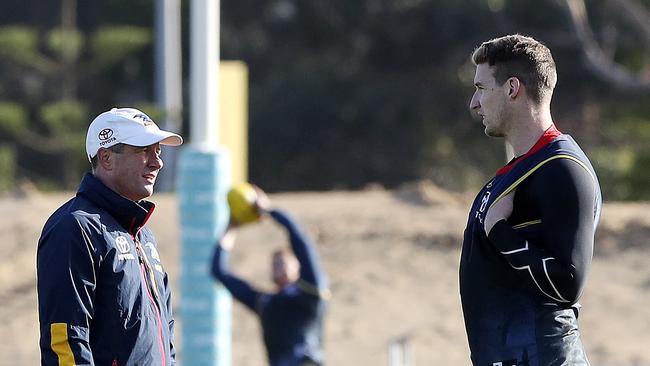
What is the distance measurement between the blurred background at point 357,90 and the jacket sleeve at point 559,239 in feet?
79.1

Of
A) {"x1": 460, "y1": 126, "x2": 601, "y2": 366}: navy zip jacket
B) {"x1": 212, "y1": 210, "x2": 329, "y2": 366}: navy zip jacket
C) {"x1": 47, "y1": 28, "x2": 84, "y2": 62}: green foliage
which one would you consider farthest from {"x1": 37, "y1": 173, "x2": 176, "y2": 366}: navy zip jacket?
{"x1": 47, "y1": 28, "x2": 84, "y2": 62}: green foliage

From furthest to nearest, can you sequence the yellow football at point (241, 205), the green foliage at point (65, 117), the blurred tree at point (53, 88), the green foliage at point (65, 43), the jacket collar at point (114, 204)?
1. the green foliage at point (65, 43)
2. the blurred tree at point (53, 88)
3. the green foliage at point (65, 117)
4. the yellow football at point (241, 205)
5. the jacket collar at point (114, 204)

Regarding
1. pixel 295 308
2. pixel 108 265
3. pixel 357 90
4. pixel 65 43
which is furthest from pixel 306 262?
pixel 65 43

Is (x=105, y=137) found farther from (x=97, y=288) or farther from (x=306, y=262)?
(x=306, y=262)

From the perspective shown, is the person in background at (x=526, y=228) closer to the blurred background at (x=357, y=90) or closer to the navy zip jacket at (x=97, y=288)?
→ the navy zip jacket at (x=97, y=288)

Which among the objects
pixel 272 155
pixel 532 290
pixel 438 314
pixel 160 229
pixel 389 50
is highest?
pixel 389 50

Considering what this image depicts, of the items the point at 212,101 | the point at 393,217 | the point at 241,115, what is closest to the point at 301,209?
the point at 393,217

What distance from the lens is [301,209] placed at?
20.5 m

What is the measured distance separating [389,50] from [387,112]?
216cm

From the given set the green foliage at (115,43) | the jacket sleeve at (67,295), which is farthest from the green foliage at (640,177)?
the jacket sleeve at (67,295)

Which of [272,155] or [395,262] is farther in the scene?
[272,155]

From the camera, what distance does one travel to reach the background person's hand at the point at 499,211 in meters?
4.46

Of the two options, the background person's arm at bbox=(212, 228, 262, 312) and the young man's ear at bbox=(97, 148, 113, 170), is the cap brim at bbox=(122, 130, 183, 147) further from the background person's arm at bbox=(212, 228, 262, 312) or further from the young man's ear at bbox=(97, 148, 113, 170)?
the background person's arm at bbox=(212, 228, 262, 312)

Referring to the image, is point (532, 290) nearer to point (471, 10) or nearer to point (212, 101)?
point (212, 101)
